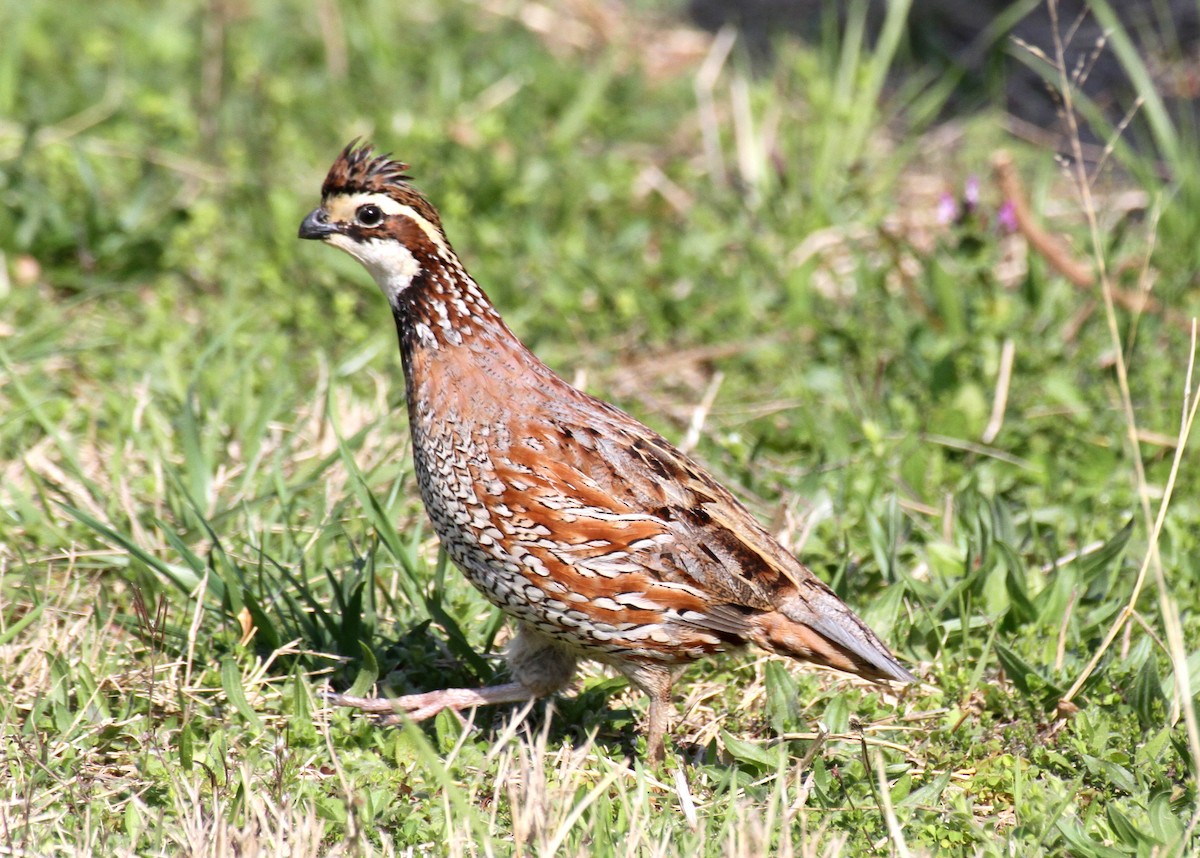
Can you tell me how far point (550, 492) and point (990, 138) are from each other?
5003mm

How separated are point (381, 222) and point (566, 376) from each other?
2.22 metres

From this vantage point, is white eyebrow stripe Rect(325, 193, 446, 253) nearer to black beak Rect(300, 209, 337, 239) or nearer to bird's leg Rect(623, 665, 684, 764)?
black beak Rect(300, 209, 337, 239)

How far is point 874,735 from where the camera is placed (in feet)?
13.6

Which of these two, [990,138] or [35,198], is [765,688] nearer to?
[35,198]

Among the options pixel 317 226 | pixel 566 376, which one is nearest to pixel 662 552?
pixel 317 226

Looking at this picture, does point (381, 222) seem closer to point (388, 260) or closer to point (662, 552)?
point (388, 260)

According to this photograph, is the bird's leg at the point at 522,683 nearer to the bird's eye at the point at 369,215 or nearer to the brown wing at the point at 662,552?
the brown wing at the point at 662,552

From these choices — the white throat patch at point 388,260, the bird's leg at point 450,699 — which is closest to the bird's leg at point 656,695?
the bird's leg at point 450,699

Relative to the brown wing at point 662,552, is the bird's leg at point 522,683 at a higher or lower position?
lower

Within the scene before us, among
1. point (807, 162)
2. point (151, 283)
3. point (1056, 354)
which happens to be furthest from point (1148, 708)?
point (151, 283)

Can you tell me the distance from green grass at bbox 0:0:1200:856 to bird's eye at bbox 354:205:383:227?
0.70m

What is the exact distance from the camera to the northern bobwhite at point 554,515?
151 inches

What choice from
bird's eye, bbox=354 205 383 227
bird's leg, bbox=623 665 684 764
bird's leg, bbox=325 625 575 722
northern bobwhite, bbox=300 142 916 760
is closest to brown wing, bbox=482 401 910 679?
northern bobwhite, bbox=300 142 916 760

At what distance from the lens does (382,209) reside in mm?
4074
